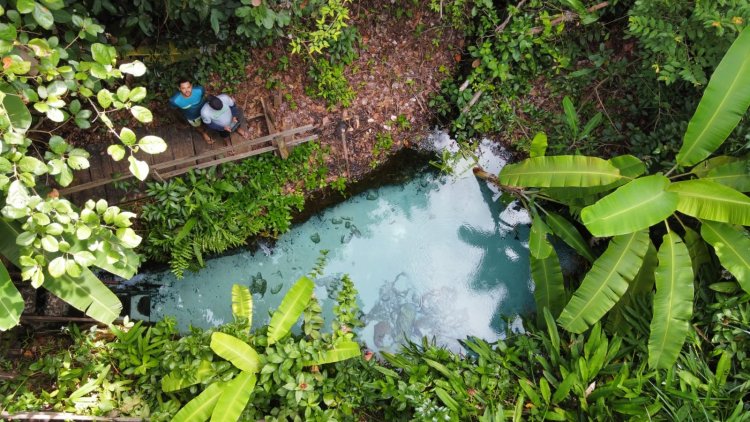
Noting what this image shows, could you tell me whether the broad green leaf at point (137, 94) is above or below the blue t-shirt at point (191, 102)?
above

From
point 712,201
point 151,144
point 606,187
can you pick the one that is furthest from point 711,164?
point 151,144

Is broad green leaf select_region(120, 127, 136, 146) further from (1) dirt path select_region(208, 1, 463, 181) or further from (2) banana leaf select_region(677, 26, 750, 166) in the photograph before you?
(2) banana leaf select_region(677, 26, 750, 166)

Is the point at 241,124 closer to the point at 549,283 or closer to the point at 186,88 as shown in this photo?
the point at 186,88

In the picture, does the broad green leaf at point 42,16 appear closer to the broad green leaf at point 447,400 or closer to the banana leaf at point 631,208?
the banana leaf at point 631,208

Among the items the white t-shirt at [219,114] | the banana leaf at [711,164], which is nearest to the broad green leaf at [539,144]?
the banana leaf at [711,164]

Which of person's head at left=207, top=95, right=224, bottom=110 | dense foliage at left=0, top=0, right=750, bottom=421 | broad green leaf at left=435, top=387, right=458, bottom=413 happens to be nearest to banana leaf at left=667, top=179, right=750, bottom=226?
dense foliage at left=0, top=0, right=750, bottom=421

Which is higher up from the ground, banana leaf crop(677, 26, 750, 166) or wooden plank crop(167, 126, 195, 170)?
banana leaf crop(677, 26, 750, 166)
